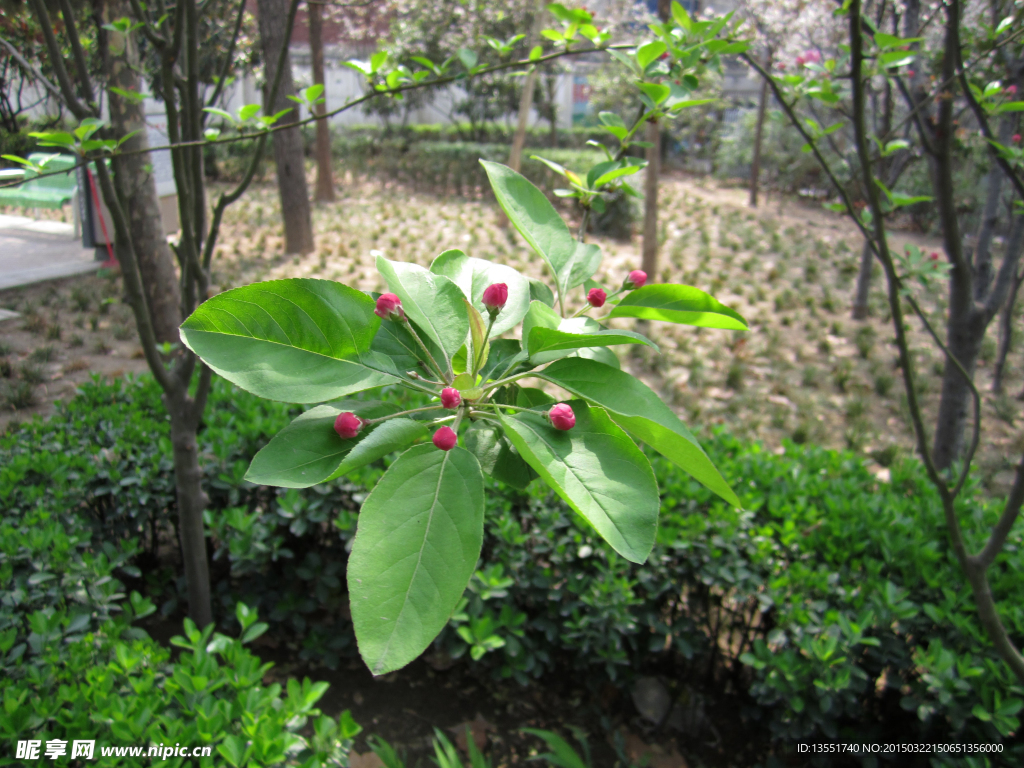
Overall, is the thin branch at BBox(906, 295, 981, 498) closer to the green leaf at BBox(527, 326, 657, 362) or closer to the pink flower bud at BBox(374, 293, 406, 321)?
the green leaf at BBox(527, 326, 657, 362)

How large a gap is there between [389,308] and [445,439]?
0.49ft

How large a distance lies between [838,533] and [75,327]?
233 inches

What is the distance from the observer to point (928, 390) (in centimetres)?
584

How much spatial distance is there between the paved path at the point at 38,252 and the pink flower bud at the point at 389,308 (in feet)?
16.0

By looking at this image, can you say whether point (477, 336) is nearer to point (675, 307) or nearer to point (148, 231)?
point (675, 307)

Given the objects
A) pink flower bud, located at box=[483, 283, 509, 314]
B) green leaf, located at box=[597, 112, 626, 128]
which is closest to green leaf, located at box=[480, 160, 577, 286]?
pink flower bud, located at box=[483, 283, 509, 314]

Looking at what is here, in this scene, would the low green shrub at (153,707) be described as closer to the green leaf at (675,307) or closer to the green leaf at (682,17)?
the green leaf at (675,307)

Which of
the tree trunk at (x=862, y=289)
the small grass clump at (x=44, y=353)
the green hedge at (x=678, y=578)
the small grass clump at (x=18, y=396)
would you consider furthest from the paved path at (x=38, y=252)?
the tree trunk at (x=862, y=289)

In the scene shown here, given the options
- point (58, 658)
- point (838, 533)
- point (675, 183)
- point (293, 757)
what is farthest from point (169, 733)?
Result: point (675, 183)

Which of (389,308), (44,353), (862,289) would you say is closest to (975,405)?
(389,308)

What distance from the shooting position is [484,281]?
2.53ft

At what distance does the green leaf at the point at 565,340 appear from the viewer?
1.94 feet

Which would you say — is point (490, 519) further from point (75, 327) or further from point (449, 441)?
point (75, 327)

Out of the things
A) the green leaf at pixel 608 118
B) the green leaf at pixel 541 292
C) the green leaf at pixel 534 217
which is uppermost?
the green leaf at pixel 608 118
